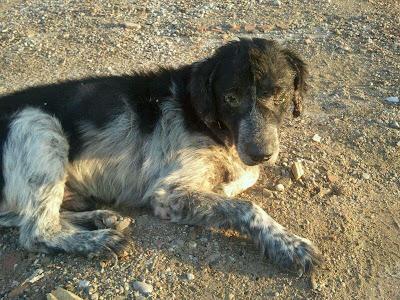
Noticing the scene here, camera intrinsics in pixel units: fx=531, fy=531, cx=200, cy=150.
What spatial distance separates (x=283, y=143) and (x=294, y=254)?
1.95 meters

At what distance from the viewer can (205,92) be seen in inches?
191

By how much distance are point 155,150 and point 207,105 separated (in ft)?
2.27

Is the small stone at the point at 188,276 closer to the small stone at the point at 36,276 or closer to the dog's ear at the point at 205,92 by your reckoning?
the small stone at the point at 36,276

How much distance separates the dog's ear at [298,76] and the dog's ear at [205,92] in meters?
0.76

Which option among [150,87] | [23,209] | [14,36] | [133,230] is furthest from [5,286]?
[14,36]

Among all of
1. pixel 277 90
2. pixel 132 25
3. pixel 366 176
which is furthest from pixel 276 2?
pixel 277 90

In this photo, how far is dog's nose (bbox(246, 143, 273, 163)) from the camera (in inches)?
181

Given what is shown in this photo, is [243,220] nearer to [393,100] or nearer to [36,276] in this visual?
[36,276]

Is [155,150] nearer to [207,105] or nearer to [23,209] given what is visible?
[207,105]

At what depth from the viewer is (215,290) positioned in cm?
418

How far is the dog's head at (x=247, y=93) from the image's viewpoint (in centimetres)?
466

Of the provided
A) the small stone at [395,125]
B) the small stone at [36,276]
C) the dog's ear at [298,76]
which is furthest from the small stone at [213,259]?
the small stone at [395,125]

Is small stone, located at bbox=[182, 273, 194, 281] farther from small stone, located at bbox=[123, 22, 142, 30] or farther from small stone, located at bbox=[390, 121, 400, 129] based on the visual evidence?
small stone, located at bbox=[123, 22, 142, 30]

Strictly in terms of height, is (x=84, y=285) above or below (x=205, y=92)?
below
